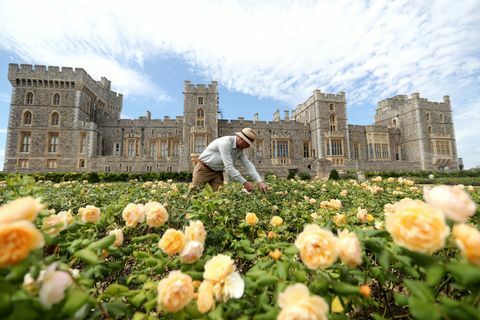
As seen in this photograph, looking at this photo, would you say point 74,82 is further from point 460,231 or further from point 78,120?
point 460,231

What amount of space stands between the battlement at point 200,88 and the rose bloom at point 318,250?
29620 mm

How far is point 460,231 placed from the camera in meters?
0.68

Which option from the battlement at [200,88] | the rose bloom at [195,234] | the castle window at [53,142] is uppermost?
the battlement at [200,88]

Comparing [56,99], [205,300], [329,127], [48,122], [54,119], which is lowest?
[205,300]

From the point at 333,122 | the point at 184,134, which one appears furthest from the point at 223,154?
the point at 333,122

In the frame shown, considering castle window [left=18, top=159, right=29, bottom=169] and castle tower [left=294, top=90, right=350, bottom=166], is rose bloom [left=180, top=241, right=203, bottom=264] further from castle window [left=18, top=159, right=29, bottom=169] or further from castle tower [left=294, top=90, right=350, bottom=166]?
castle window [left=18, top=159, right=29, bottom=169]

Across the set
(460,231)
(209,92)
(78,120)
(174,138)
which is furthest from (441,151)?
(78,120)

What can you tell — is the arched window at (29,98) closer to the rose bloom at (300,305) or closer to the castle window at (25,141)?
the castle window at (25,141)

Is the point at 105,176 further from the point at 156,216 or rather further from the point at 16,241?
the point at 16,241

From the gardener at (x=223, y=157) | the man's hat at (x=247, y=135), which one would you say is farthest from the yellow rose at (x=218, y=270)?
the man's hat at (x=247, y=135)

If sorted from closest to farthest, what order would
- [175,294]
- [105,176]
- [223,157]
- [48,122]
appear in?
[175,294] < [223,157] < [105,176] < [48,122]

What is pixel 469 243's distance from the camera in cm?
65

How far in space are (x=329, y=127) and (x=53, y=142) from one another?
33.3 metres

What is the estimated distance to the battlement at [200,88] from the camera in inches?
1131
